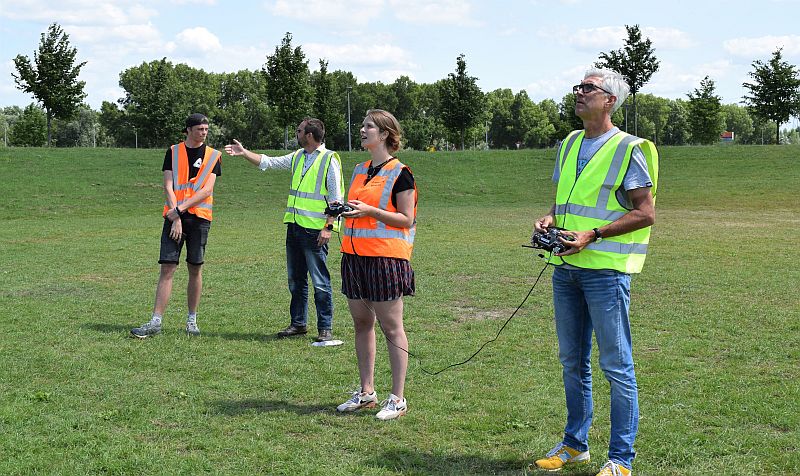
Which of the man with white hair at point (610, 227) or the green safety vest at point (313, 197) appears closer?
the man with white hair at point (610, 227)

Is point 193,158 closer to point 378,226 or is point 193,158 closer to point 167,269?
point 167,269

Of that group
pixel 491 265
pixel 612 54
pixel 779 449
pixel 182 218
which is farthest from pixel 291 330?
pixel 612 54

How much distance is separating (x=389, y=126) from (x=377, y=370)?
2.45m

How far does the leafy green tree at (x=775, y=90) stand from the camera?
53250mm

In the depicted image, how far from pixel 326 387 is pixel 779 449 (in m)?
3.41

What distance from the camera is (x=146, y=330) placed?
27.9 feet

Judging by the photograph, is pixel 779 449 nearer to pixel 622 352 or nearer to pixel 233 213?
pixel 622 352

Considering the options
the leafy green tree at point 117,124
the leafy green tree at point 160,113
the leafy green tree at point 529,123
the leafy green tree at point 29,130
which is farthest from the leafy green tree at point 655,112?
the leafy green tree at point 29,130

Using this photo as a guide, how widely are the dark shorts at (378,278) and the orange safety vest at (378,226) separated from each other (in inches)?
2.0

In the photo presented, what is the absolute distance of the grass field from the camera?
5.04 metres

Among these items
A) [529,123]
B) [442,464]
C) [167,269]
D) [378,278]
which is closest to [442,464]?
[442,464]

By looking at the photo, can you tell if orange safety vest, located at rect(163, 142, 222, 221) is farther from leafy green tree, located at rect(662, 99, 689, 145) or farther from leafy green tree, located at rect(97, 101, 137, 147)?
leafy green tree, located at rect(662, 99, 689, 145)

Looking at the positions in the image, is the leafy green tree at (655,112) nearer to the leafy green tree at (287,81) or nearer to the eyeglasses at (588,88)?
the leafy green tree at (287,81)

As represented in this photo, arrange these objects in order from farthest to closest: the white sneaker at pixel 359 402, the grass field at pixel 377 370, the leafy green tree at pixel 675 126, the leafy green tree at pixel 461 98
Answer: the leafy green tree at pixel 675 126
the leafy green tree at pixel 461 98
the white sneaker at pixel 359 402
the grass field at pixel 377 370
